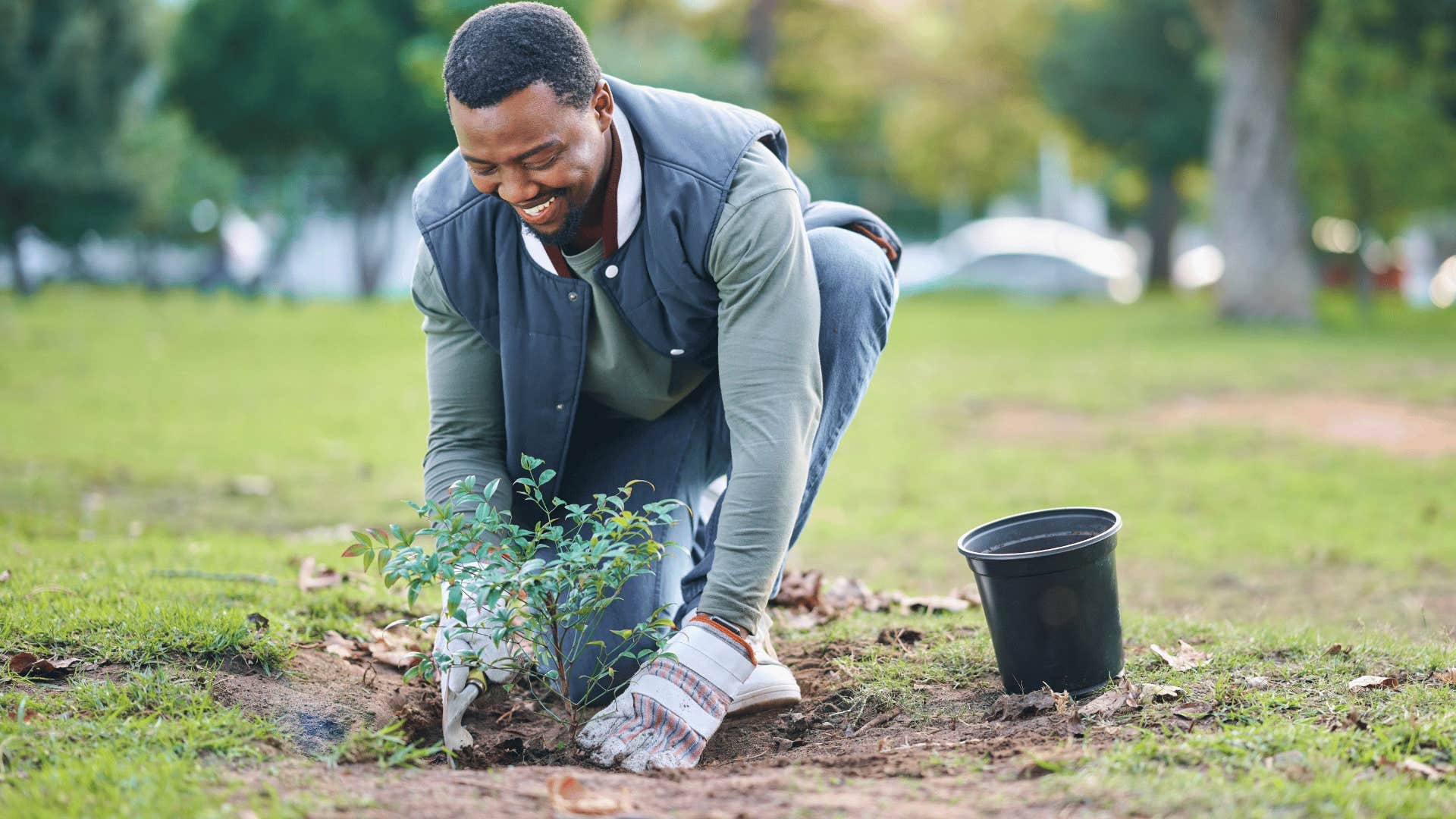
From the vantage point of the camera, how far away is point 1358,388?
421 inches

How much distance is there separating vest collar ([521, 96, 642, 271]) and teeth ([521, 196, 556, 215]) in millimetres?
196

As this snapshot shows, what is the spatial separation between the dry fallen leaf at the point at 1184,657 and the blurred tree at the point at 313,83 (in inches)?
927

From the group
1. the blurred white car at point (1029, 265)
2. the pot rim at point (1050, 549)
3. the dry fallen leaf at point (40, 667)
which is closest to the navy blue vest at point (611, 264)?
the pot rim at point (1050, 549)

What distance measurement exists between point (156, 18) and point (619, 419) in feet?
67.1

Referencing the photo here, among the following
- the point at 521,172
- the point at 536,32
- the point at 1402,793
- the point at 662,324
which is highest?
the point at 536,32

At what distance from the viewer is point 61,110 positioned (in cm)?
2017

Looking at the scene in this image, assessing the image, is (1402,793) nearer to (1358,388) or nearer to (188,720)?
(188,720)

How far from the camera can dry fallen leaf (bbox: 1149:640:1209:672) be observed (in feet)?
11.2

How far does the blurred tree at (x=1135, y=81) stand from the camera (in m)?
25.0

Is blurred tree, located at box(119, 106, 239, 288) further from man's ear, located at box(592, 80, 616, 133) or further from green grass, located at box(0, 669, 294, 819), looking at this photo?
man's ear, located at box(592, 80, 616, 133)

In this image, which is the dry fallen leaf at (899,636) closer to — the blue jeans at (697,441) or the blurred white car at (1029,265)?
the blue jeans at (697,441)

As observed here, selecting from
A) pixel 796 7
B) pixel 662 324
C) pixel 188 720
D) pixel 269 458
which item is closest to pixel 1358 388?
pixel 269 458

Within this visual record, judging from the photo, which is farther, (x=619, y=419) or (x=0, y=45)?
(x=0, y=45)

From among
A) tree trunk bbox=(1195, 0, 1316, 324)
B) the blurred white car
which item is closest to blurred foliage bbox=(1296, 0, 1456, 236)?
tree trunk bbox=(1195, 0, 1316, 324)
